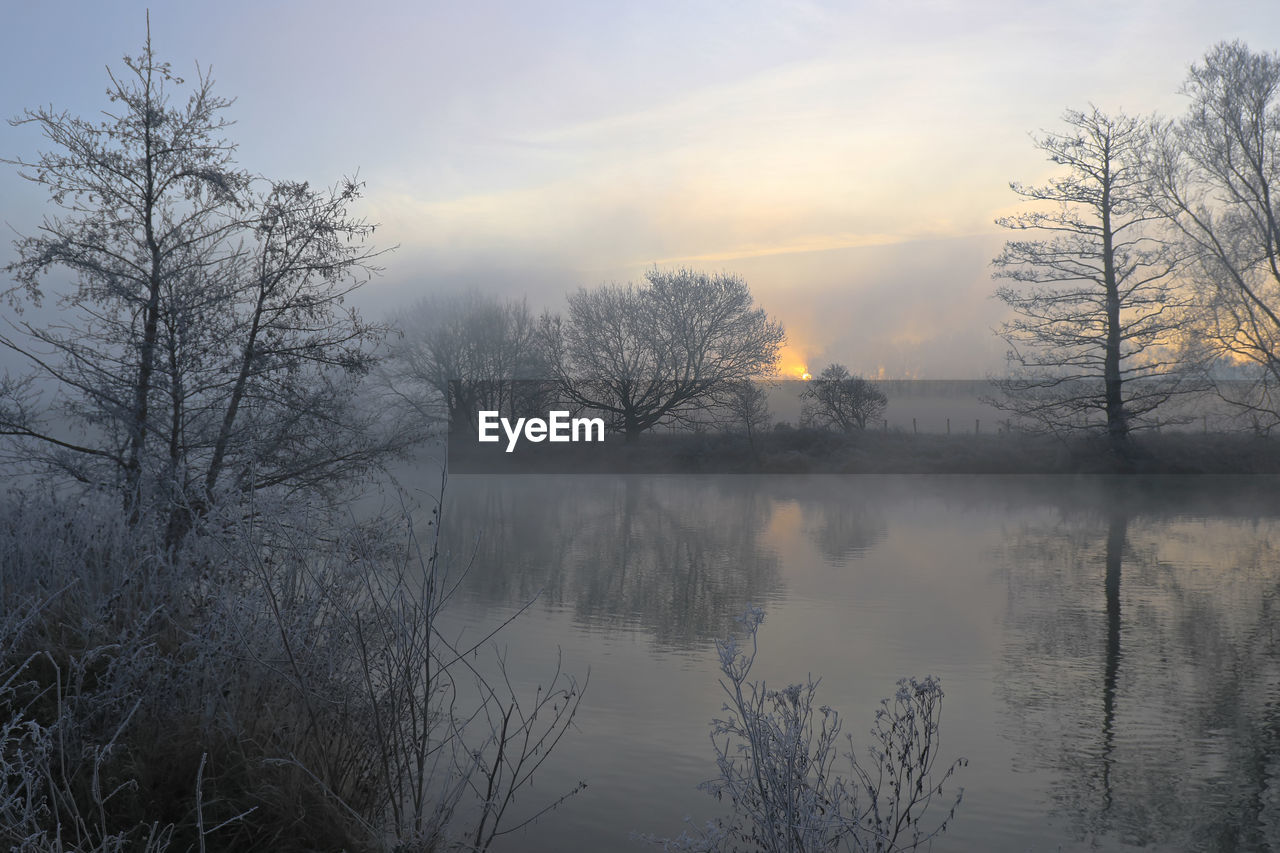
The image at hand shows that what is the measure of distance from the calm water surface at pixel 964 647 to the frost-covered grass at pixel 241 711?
3.18 feet

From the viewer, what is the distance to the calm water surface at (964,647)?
5250mm

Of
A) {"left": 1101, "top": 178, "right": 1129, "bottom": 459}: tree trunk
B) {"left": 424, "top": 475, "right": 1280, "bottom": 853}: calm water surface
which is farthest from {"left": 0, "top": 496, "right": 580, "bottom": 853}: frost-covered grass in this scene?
{"left": 1101, "top": 178, "right": 1129, "bottom": 459}: tree trunk

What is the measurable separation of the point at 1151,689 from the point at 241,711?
21.5ft

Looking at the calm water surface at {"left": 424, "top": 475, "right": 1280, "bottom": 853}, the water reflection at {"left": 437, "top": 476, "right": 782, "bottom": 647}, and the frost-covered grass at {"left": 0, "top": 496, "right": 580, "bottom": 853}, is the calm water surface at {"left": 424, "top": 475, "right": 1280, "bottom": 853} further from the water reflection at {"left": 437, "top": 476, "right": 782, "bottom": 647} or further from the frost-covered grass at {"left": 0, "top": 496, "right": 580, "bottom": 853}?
the frost-covered grass at {"left": 0, "top": 496, "right": 580, "bottom": 853}

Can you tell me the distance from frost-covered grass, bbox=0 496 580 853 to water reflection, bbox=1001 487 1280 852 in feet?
10.6

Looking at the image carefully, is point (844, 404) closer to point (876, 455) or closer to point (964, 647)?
point (876, 455)

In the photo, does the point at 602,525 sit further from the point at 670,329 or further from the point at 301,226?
the point at 670,329

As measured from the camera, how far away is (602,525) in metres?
19.8

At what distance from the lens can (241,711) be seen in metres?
4.55

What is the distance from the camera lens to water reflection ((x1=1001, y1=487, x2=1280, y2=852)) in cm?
514

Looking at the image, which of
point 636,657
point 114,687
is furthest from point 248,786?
point 636,657

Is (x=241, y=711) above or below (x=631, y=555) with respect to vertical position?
above

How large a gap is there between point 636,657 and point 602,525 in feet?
37.0

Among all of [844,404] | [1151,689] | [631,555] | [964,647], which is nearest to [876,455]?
[844,404]
